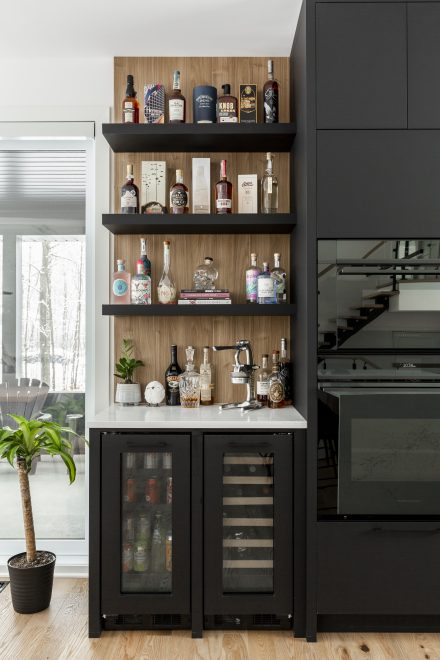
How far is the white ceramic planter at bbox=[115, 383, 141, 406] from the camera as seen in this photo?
8.85 ft

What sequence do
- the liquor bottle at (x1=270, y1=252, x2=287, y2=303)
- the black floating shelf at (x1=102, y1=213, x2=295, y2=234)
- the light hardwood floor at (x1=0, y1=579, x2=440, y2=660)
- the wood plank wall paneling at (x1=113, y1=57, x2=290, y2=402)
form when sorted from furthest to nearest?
1. the wood plank wall paneling at (x1=113, y1=57, x2=290, y2=402)
2. the liquor bottle at (x1=270, y1=252, x2=287, y2=303)
3. the black floating shelf at (x1=102, y1=213, x2=295, y2=234)
4. the light hardwood floor at (x1=0, y1=579, x2=440, y2=660)

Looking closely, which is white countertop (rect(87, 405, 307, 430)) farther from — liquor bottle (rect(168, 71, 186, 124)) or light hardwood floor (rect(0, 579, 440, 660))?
liquor bottle (rect(168, 71, 186, 124))

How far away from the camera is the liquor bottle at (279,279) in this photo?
2652 mm

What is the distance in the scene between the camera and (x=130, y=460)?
2.28 meters

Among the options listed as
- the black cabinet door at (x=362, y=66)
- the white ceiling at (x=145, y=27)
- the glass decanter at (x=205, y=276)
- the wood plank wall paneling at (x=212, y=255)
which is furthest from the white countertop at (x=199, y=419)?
the white ceiling at (x=145, y=27)

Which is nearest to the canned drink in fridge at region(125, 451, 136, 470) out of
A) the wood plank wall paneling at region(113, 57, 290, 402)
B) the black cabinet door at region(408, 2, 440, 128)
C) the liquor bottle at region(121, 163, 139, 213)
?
the wood plank wall paneling at region(113, 57, 290, 402)

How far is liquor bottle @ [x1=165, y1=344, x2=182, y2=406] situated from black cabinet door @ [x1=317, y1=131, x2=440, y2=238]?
0.99 metres

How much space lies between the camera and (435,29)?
7.28ft

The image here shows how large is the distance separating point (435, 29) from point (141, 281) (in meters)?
1.67

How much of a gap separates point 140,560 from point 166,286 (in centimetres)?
126

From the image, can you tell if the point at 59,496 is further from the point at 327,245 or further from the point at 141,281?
the point at 327,245

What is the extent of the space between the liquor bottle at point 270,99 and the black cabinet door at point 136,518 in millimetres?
1561

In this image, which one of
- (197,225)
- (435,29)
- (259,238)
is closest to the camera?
(435,29)

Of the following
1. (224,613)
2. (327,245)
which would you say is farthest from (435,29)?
(224,613)
